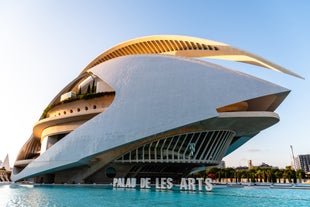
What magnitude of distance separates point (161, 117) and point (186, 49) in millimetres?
12750

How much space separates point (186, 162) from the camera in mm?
27609

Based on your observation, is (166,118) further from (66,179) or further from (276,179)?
(276,179)

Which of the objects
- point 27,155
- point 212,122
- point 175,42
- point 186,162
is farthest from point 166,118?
point 27,155

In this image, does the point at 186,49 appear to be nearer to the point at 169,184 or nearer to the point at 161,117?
the point at 161,117

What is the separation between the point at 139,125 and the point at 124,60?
1044 cm

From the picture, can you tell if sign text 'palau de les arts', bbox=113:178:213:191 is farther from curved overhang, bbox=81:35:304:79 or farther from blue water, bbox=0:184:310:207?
curved overhang, bbox=81:35:304:79

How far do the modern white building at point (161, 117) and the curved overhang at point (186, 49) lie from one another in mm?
141

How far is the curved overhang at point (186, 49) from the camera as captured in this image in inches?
1098

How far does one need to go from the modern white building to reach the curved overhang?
0.14 meters

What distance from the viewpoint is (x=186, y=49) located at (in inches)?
1326

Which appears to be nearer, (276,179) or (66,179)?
(66,179)

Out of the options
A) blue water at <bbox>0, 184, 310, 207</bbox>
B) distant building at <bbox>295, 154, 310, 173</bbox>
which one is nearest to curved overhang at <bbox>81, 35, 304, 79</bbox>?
blue water at <bbox>0, 184, 310, 207</bbox>

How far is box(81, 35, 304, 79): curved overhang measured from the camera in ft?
91.5

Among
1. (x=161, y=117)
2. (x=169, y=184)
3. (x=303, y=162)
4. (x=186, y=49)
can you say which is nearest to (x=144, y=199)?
(x=169, y=184)
